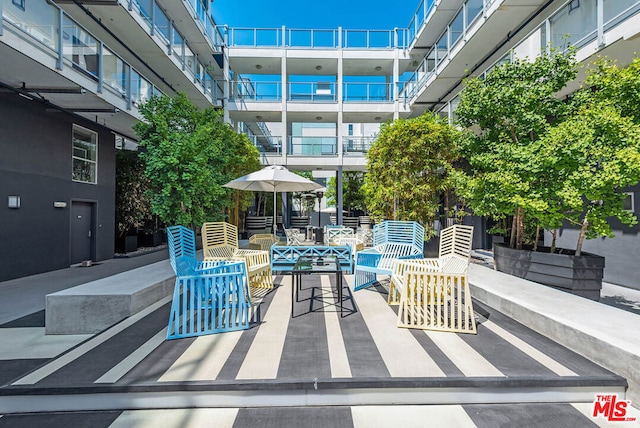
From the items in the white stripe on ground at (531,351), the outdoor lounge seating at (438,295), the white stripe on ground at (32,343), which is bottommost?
the white stripe on ground at (32,343)

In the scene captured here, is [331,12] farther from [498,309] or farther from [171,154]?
[498,309]

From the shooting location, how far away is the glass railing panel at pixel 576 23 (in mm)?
5961

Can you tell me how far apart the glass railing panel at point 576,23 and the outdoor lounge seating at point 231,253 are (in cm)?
712

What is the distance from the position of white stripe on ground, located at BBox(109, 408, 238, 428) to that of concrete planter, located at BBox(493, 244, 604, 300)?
443 centimetres

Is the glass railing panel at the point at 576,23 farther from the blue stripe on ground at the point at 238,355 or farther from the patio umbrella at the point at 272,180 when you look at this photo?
the blue stripe on ground at the point at 238,355

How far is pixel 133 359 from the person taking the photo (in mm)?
2457

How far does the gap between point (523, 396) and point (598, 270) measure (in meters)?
2.96

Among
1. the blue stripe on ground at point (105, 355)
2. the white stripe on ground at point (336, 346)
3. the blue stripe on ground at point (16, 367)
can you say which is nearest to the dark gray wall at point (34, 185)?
the blue stripe on ground at point (16, 367)

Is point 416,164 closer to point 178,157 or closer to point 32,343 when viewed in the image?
point 178,157

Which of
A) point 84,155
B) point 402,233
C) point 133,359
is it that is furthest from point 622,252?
point 84,155

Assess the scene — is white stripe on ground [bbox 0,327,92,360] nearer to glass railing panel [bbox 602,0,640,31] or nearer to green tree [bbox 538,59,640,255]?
green tree [bbox 538,59,640,255]

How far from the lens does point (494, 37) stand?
9891mm

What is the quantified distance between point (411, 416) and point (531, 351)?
1.32 metres

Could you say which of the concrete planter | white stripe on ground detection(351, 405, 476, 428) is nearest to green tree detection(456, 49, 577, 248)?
the concrete planter
